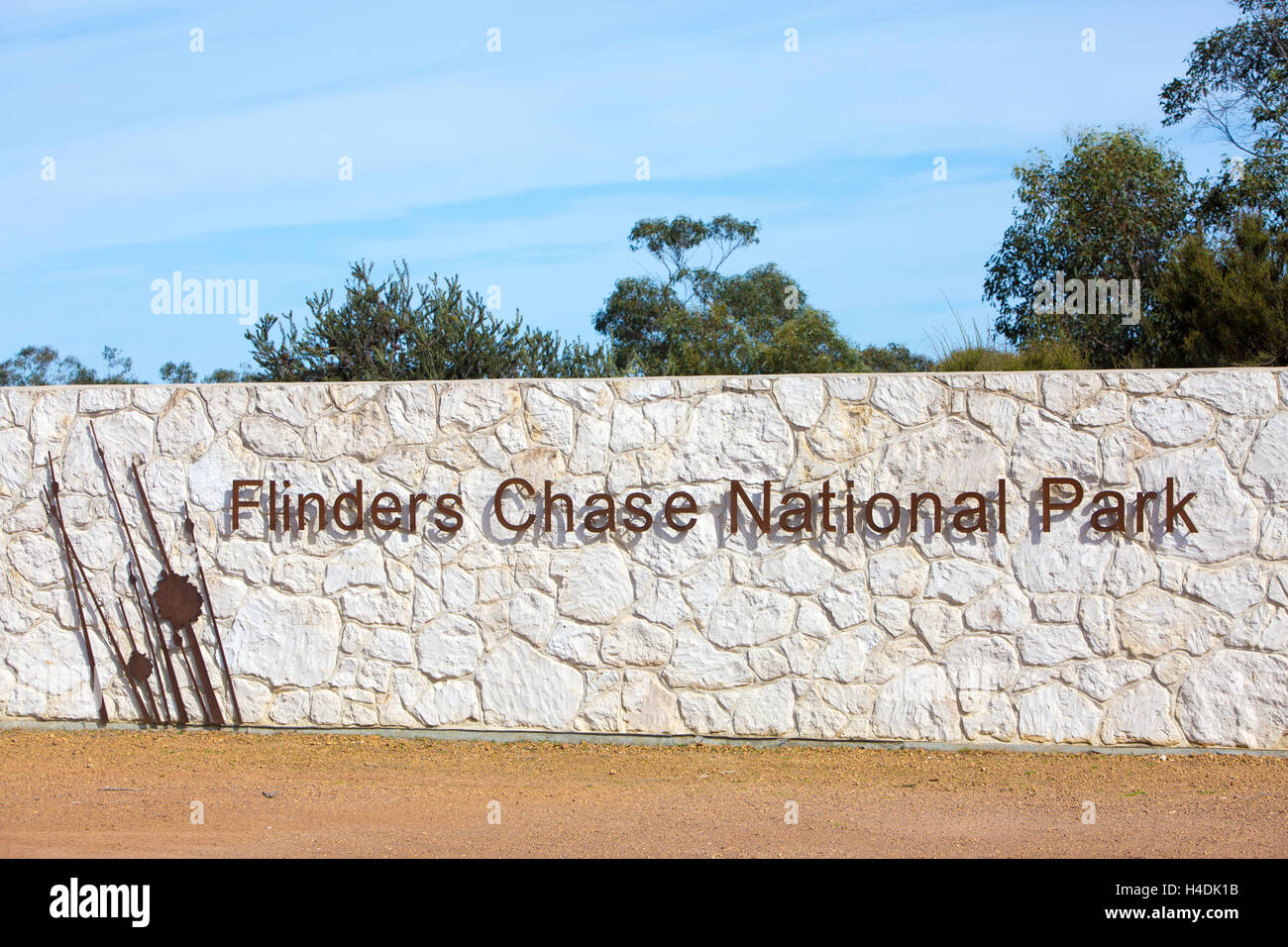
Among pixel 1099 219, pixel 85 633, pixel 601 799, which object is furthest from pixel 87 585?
pixel 1099 219

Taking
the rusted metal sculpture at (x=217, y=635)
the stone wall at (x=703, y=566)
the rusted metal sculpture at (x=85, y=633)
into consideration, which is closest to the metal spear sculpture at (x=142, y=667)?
the stone wall at (x=703, y=566)

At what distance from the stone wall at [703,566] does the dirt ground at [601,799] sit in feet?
1.03

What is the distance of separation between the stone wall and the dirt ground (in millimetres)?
315

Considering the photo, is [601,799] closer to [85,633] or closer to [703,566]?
[703,566]

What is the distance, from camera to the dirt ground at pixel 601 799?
6.27 m

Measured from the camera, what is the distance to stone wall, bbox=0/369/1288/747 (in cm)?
819

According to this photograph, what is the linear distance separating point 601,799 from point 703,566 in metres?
1.93

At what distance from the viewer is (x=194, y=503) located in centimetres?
917

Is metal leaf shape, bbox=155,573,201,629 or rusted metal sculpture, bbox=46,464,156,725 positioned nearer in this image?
metal leaf shape, bbox=155,573,201,629

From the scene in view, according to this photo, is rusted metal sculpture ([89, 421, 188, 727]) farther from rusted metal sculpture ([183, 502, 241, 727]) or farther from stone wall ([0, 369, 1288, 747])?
rusted metal sculpture ([183, 502, 241, 727])

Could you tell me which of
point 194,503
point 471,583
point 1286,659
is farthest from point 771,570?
point 194,503

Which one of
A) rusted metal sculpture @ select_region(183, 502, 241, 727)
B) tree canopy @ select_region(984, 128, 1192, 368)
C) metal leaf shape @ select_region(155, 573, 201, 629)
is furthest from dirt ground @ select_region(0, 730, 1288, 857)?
tree canopy @ select_region(984, 128, 1192, 368)

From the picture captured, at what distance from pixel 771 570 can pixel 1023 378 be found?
2095mm

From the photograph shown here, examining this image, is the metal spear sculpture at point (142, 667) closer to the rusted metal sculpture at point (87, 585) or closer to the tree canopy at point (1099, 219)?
the rusted metal sculpture at point (87, 585)
